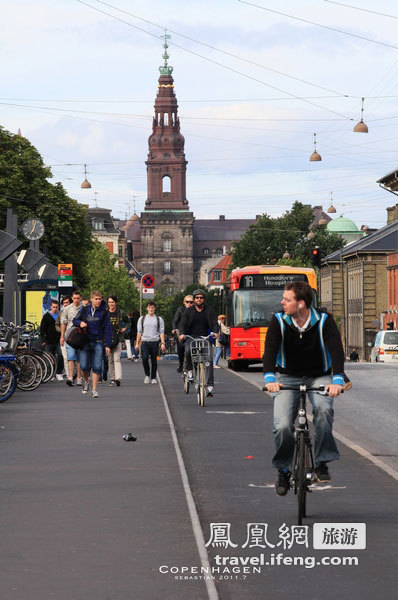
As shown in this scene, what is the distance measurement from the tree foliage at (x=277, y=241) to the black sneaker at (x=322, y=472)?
124m

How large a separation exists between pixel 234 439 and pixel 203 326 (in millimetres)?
7038

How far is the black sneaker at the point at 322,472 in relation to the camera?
9.05m

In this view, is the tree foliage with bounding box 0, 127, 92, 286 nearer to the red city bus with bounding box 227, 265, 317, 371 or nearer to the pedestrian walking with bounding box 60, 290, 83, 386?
the red city bus with bounding box 227, 265, 317, 371

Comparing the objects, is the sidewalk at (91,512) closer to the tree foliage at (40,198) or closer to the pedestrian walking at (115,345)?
the pedestrian walking at (115,345)

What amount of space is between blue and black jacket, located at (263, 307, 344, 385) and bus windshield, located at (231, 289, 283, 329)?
1083 inches

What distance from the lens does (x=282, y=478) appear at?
9.12 metres

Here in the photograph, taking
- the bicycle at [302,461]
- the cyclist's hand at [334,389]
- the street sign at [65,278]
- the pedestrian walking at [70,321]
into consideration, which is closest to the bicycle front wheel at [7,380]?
the pedestrian walking at [70,321]

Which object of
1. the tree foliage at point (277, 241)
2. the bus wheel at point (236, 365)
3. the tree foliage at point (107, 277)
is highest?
the tree foliage at point (277, 241)

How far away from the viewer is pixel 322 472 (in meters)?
9.10

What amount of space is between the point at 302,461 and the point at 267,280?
28.8 meters

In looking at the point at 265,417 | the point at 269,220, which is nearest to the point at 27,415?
the point at 265,417

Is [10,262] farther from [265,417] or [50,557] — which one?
[50,557]

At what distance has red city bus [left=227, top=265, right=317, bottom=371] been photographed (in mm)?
36438

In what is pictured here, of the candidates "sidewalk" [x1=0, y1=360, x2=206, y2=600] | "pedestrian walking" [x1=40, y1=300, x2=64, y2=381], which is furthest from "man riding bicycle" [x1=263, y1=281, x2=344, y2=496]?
"pedestrian walking" [x1=40, y1=300, x2=64, y2=381]
